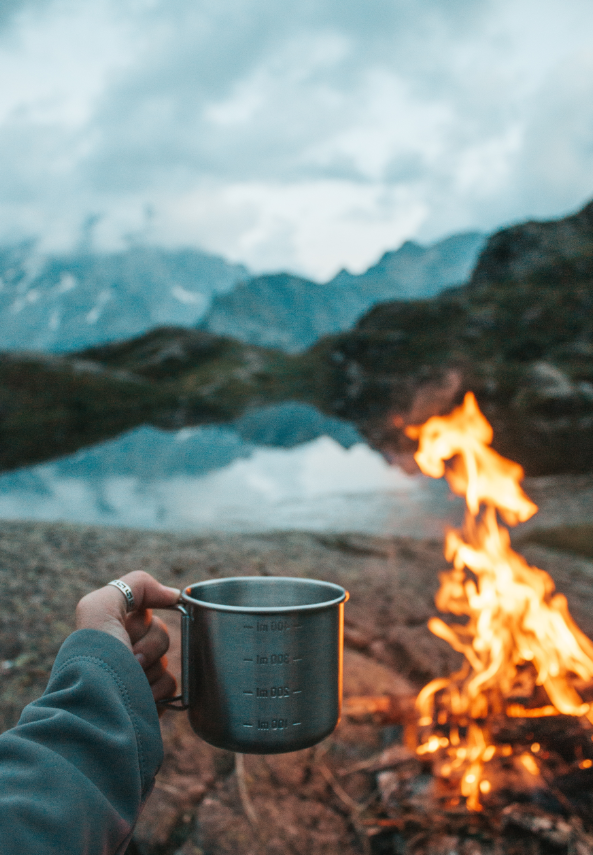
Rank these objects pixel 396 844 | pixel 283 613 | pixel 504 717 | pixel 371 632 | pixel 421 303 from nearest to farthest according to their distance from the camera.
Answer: pixel 283 613, pixel 396 844, pixel 504 717, pixel 371 632, pixel 421 303

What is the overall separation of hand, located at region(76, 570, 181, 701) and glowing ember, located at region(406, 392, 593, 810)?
167 centimetres

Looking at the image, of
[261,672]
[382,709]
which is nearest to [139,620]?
[261,672]

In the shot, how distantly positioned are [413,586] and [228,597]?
313 centimetres

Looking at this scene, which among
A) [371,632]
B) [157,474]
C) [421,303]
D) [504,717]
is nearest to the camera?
[504,717]

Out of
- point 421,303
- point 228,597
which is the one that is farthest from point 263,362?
point 228,597

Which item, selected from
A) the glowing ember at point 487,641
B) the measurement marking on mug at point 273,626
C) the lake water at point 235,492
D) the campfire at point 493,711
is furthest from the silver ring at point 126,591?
the lake water at point 235,492

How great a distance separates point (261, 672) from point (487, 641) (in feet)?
8.28

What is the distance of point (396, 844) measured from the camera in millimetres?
2404

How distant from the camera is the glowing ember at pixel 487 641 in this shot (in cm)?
286

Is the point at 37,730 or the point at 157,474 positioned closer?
the point at 37,730

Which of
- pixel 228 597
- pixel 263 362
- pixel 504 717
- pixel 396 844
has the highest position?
pixel 263 362

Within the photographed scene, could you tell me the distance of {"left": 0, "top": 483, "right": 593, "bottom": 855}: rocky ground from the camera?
8.28ft

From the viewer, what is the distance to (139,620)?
1.67 m

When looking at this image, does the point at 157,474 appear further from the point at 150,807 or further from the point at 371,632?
the point at 150,807
